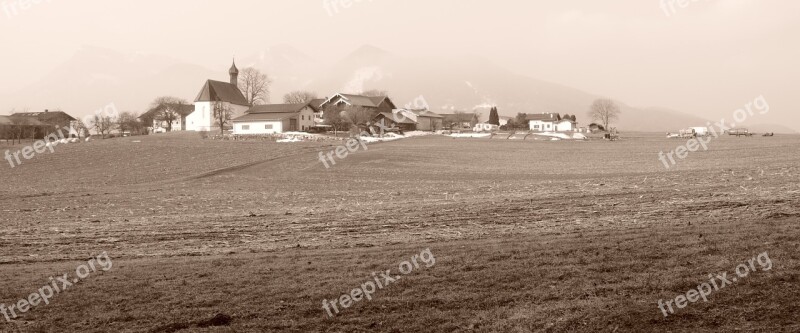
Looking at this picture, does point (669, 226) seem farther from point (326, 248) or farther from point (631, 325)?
point (326, 248)

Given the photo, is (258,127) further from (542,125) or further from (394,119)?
(542,125)

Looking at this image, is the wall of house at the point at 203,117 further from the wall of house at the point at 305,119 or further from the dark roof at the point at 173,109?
the wall of house at the point at 305,119

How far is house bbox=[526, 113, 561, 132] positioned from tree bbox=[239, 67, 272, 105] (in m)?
69.9

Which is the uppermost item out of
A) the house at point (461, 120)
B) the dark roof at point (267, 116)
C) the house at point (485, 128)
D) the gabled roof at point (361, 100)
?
the gabled roof at point (361, 100)

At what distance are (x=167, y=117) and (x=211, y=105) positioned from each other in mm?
17226

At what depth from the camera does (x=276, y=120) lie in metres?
113

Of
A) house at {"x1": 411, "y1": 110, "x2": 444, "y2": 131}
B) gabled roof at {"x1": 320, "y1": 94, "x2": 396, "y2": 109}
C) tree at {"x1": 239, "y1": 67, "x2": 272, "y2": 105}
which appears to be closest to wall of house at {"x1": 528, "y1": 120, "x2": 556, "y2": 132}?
house at {"x1": 411, "y1": 110, "x2": 444, "y2": 131}

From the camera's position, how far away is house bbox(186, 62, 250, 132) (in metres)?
131

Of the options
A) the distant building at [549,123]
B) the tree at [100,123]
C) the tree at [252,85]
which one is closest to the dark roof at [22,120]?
the tree at [100,123]

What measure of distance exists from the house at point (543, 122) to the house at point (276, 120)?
68.1m

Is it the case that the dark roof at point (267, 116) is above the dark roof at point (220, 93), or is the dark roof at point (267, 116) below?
below

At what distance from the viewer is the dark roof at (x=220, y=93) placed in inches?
5167

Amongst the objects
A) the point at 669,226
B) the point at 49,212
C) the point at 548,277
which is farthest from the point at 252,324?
the point at 49,212

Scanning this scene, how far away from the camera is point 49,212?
30.0m
